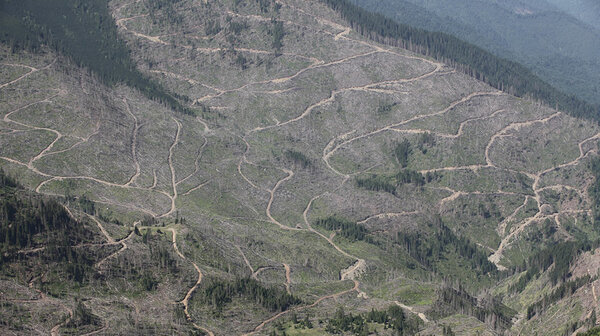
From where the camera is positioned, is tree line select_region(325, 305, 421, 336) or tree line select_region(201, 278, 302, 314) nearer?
tree line select_region(325, 305, 421, 336)

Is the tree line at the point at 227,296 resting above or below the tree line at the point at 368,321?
below

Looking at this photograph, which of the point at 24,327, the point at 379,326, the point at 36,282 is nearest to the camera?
the point at 24,327

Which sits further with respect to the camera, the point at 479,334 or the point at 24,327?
the point at 479,334

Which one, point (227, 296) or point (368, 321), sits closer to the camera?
point (368, 321)

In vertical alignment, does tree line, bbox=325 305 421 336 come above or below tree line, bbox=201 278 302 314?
above

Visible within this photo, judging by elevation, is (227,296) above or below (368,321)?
below

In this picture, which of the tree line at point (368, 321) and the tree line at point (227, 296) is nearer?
the tree line at point (368, 321)

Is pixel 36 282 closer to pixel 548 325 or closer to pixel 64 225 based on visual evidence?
pixel 64 225

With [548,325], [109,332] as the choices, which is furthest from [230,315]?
[548,325]

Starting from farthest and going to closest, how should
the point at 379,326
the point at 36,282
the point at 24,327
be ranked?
the point at 379,326 → the point at 36,282 → the point at 24,327
